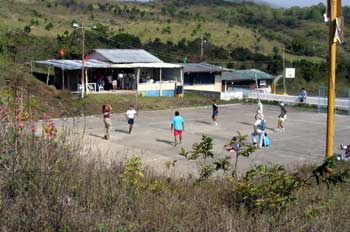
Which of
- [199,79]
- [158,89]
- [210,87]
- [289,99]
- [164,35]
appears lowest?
[289,99]

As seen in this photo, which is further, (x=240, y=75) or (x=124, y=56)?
(x=240, y=75)

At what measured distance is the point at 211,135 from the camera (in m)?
21.5

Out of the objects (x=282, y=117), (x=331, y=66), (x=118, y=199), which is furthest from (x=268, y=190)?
(x=282, y=117)

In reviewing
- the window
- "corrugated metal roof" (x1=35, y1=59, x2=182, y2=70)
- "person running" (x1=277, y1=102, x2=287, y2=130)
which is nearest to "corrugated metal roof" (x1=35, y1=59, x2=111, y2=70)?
"corrugated metal roof" (x1=35, y1=59, x2=182, y2=70)

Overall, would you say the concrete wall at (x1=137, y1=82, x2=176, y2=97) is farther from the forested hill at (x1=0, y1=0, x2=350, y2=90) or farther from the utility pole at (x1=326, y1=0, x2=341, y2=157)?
the utility pole at (x1=326, y1=0, x2=341, y2=157)

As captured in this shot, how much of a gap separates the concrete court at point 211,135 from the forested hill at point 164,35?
1564cm

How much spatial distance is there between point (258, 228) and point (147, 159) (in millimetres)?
11757

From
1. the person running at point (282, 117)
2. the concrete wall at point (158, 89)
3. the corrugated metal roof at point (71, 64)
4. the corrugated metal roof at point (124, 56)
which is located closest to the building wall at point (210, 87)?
the concrete wall at point (158, 89)

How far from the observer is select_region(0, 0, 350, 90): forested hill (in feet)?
167

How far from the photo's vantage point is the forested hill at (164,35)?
2007 inches

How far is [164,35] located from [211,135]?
5393 cm

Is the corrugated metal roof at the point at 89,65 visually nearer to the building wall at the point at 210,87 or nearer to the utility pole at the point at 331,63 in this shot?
the building wall at the point at 210,87

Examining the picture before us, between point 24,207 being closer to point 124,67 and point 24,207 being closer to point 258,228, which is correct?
point 258,228

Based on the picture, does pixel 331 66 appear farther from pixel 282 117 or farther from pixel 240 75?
pixel 240 75
